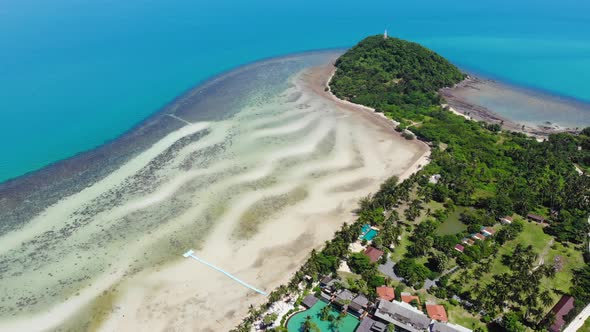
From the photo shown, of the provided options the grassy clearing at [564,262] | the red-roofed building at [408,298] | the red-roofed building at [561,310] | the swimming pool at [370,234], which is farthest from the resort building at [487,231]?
the red-roofed building at [408,298]

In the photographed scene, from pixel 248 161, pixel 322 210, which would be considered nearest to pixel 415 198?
pixel 322 210

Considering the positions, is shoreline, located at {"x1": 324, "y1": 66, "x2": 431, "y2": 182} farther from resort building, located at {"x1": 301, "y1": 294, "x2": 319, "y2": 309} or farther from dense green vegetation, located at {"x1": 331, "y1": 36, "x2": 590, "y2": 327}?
resort building, located at {"x1": 301, "y1": 294, "x2": 319, "y2": 309}

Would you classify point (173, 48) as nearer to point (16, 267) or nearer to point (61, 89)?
point (61, 89)

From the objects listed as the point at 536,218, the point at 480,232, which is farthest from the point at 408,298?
the point at 536,218

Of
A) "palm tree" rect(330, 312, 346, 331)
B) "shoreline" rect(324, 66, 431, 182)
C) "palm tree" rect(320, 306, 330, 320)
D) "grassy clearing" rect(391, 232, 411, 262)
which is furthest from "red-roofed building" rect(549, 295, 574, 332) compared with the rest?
"shoreline" rect(324, 66, 431, 182)

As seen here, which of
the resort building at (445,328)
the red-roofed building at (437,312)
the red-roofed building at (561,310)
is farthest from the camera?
the red-roofed building at (437,312)

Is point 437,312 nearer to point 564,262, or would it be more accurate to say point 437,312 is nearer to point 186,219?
point 564,262

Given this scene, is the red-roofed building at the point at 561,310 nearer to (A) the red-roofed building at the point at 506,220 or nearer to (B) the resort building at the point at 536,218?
(A) the red-roofed building at the point at 506,220
